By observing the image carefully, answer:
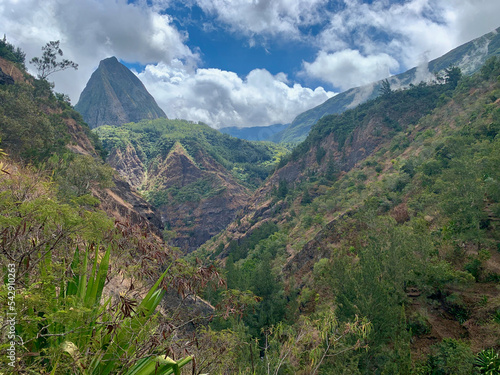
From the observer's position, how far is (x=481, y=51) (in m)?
140

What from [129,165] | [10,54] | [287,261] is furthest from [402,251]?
[129,165]

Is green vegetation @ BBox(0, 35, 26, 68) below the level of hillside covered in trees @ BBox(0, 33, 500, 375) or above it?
above


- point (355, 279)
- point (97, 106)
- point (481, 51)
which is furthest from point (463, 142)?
point (97, 106)

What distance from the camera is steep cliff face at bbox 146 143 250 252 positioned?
92.1 meters

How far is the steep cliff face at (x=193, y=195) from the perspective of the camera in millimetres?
92131

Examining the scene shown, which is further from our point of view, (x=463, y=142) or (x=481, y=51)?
(x=481, y=51)

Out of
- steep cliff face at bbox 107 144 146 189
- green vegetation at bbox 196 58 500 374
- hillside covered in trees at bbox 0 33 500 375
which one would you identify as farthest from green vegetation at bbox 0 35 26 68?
steep cliff face at bbox 107 144 146 189

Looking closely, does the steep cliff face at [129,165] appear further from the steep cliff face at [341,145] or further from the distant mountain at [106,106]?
the distant mountain at [106,106]

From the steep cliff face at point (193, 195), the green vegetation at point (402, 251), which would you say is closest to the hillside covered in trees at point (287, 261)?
the green vegetation at point (402, 251)

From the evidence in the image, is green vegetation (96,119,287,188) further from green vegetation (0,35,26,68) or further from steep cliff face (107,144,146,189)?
green vegetation (0,35,26,68)

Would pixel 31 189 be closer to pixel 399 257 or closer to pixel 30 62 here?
pixel 399 257

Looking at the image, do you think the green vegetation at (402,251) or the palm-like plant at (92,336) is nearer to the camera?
the palm-like plant at (92,336)

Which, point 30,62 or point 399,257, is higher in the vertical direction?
point 30,62

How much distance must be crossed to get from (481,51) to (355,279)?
187055 mm
